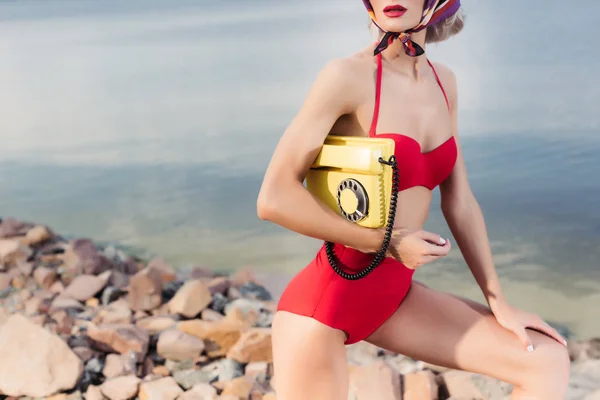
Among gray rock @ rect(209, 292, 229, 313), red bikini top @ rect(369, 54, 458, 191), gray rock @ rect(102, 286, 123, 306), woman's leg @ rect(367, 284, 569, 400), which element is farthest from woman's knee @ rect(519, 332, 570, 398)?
gray rock @ rect(102, 286, 123, 306)

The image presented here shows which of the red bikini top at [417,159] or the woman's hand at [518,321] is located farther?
the woman's hand at [518,321]

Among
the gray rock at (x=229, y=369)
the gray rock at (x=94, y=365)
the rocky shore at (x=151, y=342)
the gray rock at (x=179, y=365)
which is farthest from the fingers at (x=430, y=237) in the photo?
the gray rock at (x=94, y=365)

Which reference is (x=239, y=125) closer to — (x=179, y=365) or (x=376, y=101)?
(x=179, y=365)

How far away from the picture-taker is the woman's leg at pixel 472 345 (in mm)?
1452

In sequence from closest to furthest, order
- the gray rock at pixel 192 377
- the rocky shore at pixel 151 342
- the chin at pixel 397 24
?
the chin at pixel 397 24 → the rocky shore at pixel 151 342 → the gray rock at pixel 192 377

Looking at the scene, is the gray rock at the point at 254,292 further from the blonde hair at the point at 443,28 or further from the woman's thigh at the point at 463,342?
the blonde hair at the point at 443,28

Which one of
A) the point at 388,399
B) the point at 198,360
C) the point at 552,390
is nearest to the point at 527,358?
the point at 552,390

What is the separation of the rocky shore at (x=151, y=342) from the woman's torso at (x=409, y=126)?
1.18m

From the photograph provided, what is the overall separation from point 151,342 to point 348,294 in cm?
182

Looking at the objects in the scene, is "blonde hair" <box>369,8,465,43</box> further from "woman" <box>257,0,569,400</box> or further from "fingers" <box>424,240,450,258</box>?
"fingers" <box>424,240,450,258</box>

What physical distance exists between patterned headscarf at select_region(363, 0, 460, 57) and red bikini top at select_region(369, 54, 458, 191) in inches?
1.7

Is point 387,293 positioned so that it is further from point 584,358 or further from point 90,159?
point 90,159

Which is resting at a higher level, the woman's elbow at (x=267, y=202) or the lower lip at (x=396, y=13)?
the lower lip at (x=396, y=13)

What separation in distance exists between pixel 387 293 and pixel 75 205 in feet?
8.62
